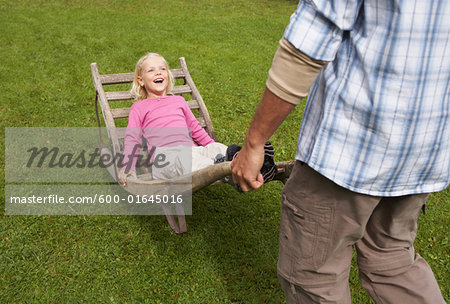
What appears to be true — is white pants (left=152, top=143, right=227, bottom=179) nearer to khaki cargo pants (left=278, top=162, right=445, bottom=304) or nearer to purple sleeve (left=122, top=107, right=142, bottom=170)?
purple sleeve (left=122, top=107, right=142, bottom=170)

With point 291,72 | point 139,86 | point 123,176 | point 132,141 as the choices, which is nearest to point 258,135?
point 291,72

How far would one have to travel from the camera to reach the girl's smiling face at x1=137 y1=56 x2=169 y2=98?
3.86 meters

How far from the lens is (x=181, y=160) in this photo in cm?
332

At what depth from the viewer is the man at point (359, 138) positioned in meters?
1.39

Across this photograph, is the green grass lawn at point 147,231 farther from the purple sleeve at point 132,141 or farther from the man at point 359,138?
the man at point 359,138

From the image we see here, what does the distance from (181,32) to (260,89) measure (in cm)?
282

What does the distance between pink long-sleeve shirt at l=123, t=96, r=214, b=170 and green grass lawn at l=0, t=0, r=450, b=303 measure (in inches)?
23.6

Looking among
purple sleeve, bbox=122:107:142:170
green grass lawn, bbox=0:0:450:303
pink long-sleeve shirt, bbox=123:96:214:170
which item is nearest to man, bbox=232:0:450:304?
green grass lawn, bbox=0:0:450:303

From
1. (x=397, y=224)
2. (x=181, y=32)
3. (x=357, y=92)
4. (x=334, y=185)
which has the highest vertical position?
(x=357, y=92)

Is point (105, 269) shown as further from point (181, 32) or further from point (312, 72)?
point (181, 32)

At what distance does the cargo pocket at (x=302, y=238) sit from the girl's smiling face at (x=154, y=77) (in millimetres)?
2333

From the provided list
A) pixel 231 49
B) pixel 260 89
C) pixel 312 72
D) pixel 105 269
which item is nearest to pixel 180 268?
pixel 105 269

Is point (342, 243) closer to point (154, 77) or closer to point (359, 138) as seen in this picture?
point (359, 138)

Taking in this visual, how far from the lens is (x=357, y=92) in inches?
58.1
